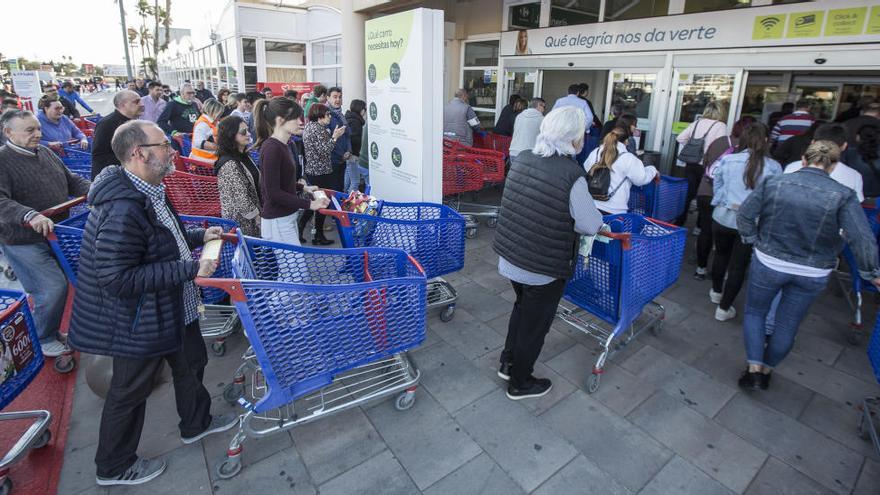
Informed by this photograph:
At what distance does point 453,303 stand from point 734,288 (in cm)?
258

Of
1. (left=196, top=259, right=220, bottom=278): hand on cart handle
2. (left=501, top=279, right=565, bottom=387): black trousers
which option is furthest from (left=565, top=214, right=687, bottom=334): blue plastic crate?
(left=196, top=259, right=220, bottom=278): hand on cart handle

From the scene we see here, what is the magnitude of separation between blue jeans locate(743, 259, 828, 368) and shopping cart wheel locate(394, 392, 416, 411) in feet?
7.99

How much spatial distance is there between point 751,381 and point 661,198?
9.96 feet

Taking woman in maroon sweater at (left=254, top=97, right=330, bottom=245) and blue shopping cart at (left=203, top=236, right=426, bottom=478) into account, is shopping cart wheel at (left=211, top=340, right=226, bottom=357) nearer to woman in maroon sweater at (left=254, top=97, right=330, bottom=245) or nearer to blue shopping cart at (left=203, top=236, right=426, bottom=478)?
blue shopping cart at (left=203, top=236, right=426, bottom=478)

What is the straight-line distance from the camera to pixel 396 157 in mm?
5180

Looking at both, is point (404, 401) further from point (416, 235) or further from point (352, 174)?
point (352, 174)

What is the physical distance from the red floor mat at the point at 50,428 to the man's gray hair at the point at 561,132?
321 centimetres

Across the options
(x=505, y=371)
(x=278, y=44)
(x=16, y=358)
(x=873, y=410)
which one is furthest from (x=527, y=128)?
(x=278, y=44)

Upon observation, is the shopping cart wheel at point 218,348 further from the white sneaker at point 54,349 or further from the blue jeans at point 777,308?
the blue jeans at point 777,308

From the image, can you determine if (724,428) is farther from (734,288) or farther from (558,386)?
(734,288)

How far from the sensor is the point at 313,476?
2.51 meters

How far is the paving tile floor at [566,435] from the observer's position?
8.18 feet

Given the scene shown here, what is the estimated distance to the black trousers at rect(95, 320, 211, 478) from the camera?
7.48ft

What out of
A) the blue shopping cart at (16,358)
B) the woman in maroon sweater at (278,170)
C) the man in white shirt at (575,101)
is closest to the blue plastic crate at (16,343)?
the blue shopping cart at (16,358)
